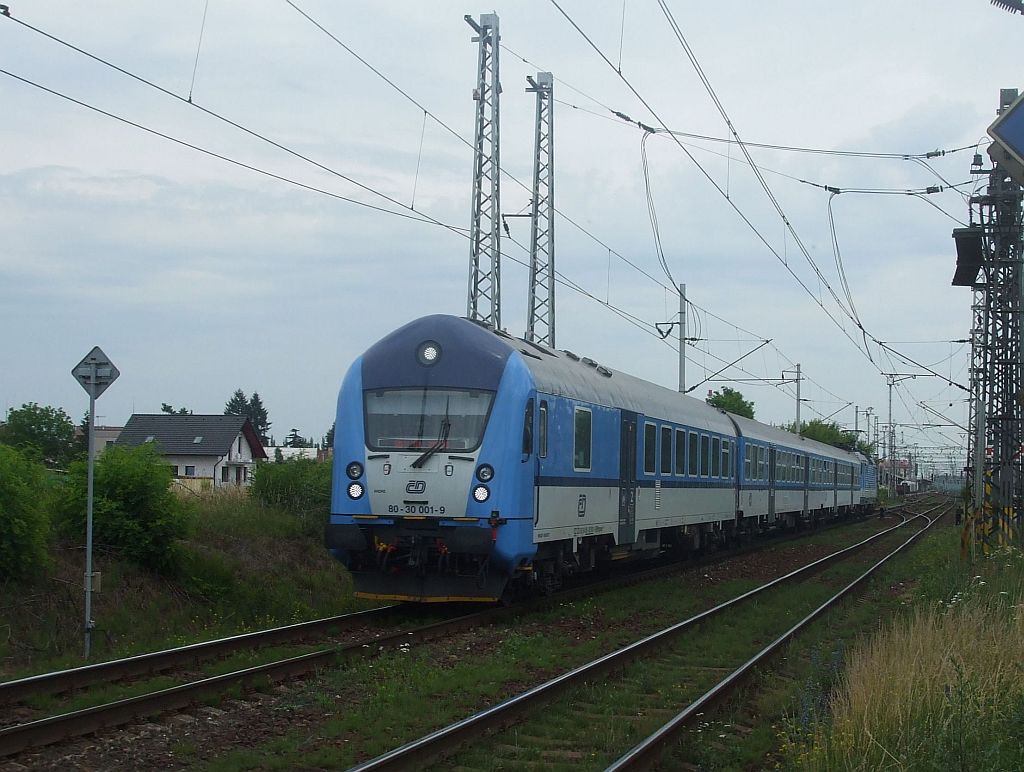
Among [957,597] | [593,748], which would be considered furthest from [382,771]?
[957,597]

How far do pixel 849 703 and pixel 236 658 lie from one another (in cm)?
552

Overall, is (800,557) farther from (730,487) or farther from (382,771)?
(382,771)

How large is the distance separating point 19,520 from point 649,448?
10242mm

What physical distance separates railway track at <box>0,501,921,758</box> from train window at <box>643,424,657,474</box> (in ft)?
16.1

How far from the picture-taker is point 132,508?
14062 mm

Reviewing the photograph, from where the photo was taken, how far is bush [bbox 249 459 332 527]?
19.3m

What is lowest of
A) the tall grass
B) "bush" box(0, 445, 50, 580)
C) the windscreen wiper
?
the tall grass

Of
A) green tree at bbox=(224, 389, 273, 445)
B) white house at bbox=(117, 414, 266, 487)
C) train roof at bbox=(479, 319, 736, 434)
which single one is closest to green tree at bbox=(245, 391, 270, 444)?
green tree at bbox=(224, 389, 273, 445)

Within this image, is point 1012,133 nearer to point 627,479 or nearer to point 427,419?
point 427,419

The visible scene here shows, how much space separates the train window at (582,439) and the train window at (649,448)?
2.94 m

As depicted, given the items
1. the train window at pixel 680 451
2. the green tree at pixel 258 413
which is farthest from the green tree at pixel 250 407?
the train window at pixel 680 451

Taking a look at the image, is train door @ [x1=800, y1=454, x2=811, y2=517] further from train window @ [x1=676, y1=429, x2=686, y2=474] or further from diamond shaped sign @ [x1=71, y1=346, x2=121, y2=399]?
diamond shaped sign @ [x1=71, y1=346, x2=121, y2=399]

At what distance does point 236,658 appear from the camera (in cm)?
1070

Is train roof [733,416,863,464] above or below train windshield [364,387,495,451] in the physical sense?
above
